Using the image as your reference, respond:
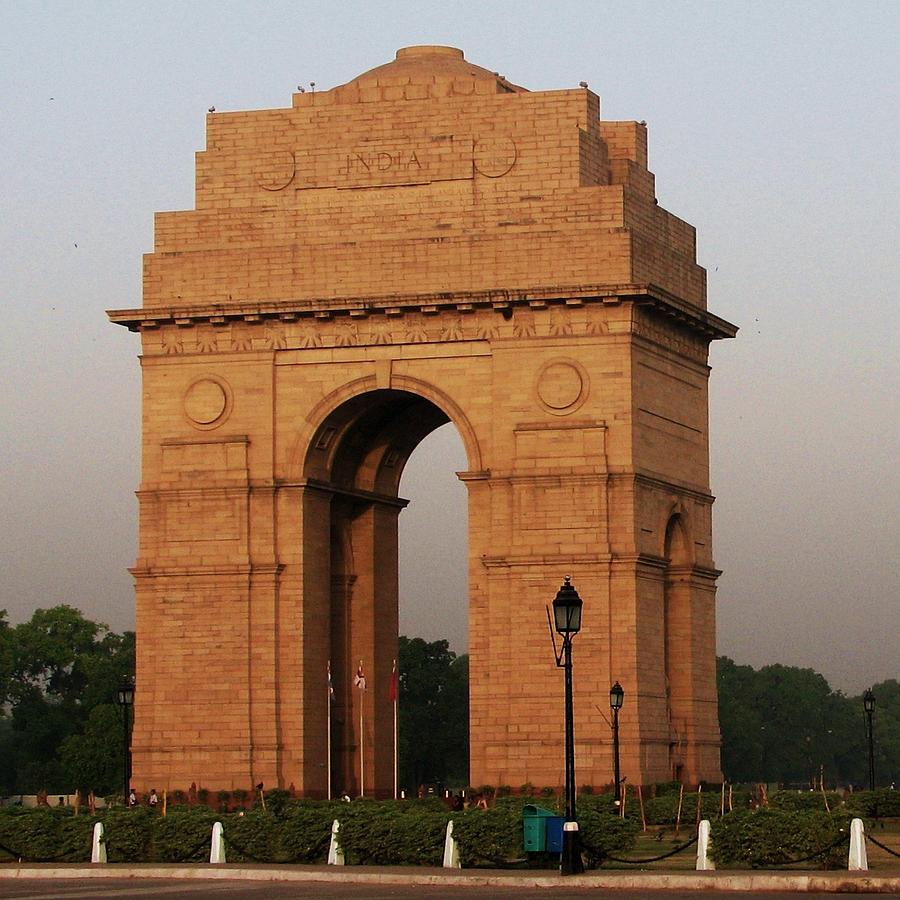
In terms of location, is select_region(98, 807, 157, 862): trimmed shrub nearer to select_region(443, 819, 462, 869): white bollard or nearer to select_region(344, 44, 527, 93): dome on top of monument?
select_region(443, 819, 462, 869): white bollard

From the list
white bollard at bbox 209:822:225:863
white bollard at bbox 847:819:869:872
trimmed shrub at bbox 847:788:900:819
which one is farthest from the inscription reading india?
white bollard at bbox 847:819:869:872

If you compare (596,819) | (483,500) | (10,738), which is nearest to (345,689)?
(483,500)

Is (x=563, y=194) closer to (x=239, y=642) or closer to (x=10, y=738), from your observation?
(x=239, y=642)

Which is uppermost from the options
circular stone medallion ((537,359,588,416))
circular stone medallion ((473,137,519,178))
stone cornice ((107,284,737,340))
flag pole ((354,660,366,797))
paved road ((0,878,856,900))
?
circular stone medallion ((473,137,519,178))

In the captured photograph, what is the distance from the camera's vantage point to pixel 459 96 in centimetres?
5688

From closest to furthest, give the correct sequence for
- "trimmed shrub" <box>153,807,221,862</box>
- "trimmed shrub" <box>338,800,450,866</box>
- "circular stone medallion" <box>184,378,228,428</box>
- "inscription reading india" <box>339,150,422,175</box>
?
"trimmed shrub" <box>338,800,450,866</box> < "trimmed shrub" <box>153,807,221,862</box> < "inscription reading india" <box>339,150,422,175</box> < "circular stone medallion" <box>184,378,228,428</box>

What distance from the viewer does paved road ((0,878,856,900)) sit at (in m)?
32.9

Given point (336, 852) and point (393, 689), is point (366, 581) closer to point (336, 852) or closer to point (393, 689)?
point (393, 689)

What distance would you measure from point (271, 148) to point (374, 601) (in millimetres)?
10694

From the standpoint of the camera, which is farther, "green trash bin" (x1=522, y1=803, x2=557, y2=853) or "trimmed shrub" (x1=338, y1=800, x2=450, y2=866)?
"trimmed shrub" (x1=338, y1=800, x2=450, y2=866)

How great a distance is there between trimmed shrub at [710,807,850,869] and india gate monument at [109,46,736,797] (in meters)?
17.3

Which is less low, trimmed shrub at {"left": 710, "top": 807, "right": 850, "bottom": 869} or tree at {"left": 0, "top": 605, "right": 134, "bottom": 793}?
tree at {"left": 0, "top": 605, "right": 134, "bottom": 793}

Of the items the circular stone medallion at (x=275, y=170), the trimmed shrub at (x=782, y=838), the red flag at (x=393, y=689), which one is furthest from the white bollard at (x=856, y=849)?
the circular stone medallion at (x=275, y=170)

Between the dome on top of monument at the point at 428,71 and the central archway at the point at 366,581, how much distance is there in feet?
22.6
